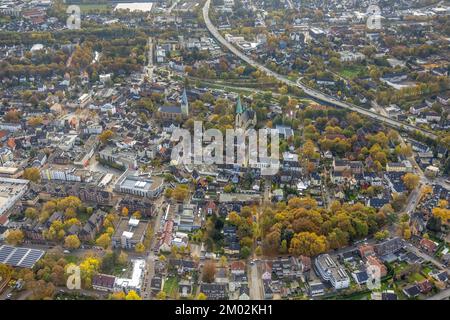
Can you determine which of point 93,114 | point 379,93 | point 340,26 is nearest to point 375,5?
point 340,26

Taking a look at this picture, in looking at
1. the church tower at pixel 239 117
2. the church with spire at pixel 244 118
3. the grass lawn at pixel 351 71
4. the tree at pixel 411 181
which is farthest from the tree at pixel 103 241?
the grass lawn at pixel 351 71

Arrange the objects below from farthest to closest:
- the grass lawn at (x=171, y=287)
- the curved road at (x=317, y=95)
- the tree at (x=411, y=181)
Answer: the curved road at (x=317, y=95) < the tree at (x=411, y=181) < the grass lawn at (x=171, y=287)

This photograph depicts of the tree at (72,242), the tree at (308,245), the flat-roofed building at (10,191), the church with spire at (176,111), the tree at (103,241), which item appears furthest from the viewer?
the church with spire at (176,111)

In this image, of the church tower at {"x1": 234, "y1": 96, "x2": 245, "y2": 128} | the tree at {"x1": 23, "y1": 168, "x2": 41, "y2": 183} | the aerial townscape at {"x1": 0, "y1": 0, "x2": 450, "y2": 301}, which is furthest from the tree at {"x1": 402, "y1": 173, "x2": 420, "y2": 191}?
the tree at {"x1": 23, "y1": 168, "x2": 41, "y2": 183}

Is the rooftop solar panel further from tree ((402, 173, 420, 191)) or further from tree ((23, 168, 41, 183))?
tree ((402, 173, 420, 191))

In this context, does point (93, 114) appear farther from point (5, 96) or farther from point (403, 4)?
point (403, 4)

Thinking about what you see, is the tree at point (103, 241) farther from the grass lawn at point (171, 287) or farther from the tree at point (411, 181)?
the tree at point (411, 181)

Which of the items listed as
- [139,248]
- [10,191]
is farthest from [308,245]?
[10,191]

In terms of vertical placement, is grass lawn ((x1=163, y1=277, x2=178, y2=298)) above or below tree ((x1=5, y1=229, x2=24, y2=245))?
below
